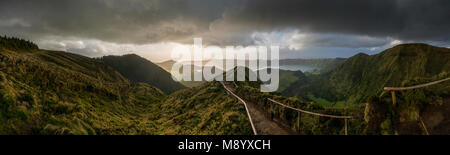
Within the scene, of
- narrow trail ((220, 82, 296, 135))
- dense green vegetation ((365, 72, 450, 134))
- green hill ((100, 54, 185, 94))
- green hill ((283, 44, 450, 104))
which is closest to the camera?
dense green vegetation ((365, 72, 450, 134))

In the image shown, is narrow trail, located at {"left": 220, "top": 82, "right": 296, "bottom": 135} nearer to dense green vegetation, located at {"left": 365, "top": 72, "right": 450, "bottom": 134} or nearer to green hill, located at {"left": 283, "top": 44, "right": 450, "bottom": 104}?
dense green vegetation, located at {"left": 365, "top": 72, "right": 450, "bottom": 134}

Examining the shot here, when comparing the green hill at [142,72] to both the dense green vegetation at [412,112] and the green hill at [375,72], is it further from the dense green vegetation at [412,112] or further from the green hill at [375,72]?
the dense green vegetation at [412,112]

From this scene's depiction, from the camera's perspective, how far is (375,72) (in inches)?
5802

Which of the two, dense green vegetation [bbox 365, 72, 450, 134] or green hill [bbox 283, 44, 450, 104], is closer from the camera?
dense green vegetation [bbox 365, 72, 450, 134]

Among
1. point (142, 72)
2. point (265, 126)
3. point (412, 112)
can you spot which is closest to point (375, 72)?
point (265, 126)

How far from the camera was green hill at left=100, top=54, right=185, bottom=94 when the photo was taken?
162 m

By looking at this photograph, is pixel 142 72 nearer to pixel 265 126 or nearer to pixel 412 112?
pixel 265 126

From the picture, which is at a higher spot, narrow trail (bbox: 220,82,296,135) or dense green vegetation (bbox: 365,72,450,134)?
dense green vegetation (bbox: 365,72,450,134)

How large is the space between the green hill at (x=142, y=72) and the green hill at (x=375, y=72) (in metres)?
111

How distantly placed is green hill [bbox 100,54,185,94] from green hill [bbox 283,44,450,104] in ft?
363

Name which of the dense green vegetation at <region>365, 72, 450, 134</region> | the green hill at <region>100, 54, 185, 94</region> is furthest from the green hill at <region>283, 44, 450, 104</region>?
the dense green vegetation at <region>365, 72, 450, 134</region>

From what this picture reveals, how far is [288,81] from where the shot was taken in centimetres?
19875
